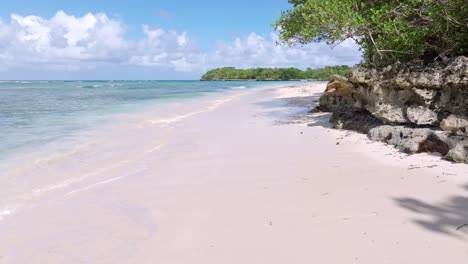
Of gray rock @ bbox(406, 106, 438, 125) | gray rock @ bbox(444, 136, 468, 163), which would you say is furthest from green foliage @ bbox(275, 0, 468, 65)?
gray rock @ bbox(444, 136, 468, 163)

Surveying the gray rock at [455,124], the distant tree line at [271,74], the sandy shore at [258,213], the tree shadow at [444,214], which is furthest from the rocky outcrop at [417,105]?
the distant tree line at [271,74]

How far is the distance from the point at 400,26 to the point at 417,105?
6.29ft

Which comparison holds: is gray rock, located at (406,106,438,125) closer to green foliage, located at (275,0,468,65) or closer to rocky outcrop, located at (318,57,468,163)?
rocky outcrop, located at (318,57,468,163)

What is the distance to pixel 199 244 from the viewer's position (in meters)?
3.93

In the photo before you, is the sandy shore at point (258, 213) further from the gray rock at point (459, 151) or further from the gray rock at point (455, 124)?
the gray rock at point (455, 124)

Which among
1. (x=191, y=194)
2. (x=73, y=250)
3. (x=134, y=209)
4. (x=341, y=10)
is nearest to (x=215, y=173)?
(x=191, y=194)

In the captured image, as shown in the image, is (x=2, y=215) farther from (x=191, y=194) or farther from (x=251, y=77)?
(x=251, y=77)

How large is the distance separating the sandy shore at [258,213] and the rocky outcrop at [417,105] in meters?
0.42

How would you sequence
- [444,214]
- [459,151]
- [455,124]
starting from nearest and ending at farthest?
[444,214]
[459,151]
[455,124]

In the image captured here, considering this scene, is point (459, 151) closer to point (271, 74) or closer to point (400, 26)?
point (400, 26)

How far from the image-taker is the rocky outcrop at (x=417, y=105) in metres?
6.93

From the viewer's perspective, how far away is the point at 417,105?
8.48 metres

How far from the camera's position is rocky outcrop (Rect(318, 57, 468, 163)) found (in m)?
6.93

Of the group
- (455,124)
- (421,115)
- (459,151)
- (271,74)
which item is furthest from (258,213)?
(271,74)
